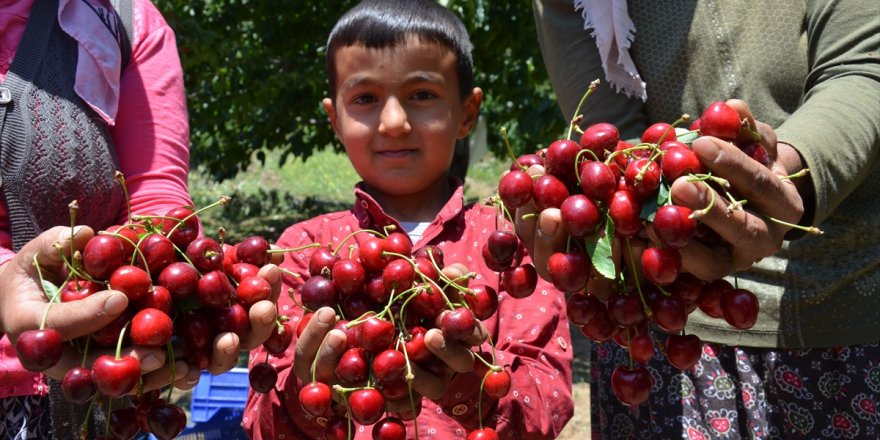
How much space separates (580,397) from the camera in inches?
237

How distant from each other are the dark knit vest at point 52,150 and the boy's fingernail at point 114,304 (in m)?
0.58

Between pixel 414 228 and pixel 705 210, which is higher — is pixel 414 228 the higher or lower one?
the lower one

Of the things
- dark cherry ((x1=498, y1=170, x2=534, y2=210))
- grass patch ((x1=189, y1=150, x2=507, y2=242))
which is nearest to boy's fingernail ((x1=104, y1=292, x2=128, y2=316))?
dark cherry ((x1=498, y1=170, x2=534, y2=210))

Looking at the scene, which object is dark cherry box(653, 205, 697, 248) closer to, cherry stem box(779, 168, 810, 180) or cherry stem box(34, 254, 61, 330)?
cherry stem box(779, 168, 810, 180)

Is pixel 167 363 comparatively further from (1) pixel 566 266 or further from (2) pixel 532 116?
(2) pixel 532 116

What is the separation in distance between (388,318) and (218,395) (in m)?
2.36

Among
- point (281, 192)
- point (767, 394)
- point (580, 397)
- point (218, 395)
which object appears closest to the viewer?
point (767, 394)

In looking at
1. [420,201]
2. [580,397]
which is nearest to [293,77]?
[580,397]

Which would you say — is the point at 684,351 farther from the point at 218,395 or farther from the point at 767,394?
the point at 218,395

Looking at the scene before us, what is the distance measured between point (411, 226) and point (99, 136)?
797mm

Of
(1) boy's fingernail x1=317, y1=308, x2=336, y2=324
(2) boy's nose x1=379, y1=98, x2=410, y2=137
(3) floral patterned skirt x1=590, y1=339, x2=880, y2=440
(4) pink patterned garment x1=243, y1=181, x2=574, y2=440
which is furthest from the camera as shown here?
(2) boy's nose x1=379, y1=98, x2=410, y2=137

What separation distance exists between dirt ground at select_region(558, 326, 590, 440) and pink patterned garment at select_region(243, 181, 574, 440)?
3.37 metres

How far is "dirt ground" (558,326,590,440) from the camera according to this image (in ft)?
17.8

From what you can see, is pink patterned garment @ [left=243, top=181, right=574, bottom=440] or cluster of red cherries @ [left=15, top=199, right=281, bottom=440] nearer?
cluster of red cherries @ [left=15, top=199, right=281, bottom=440]
